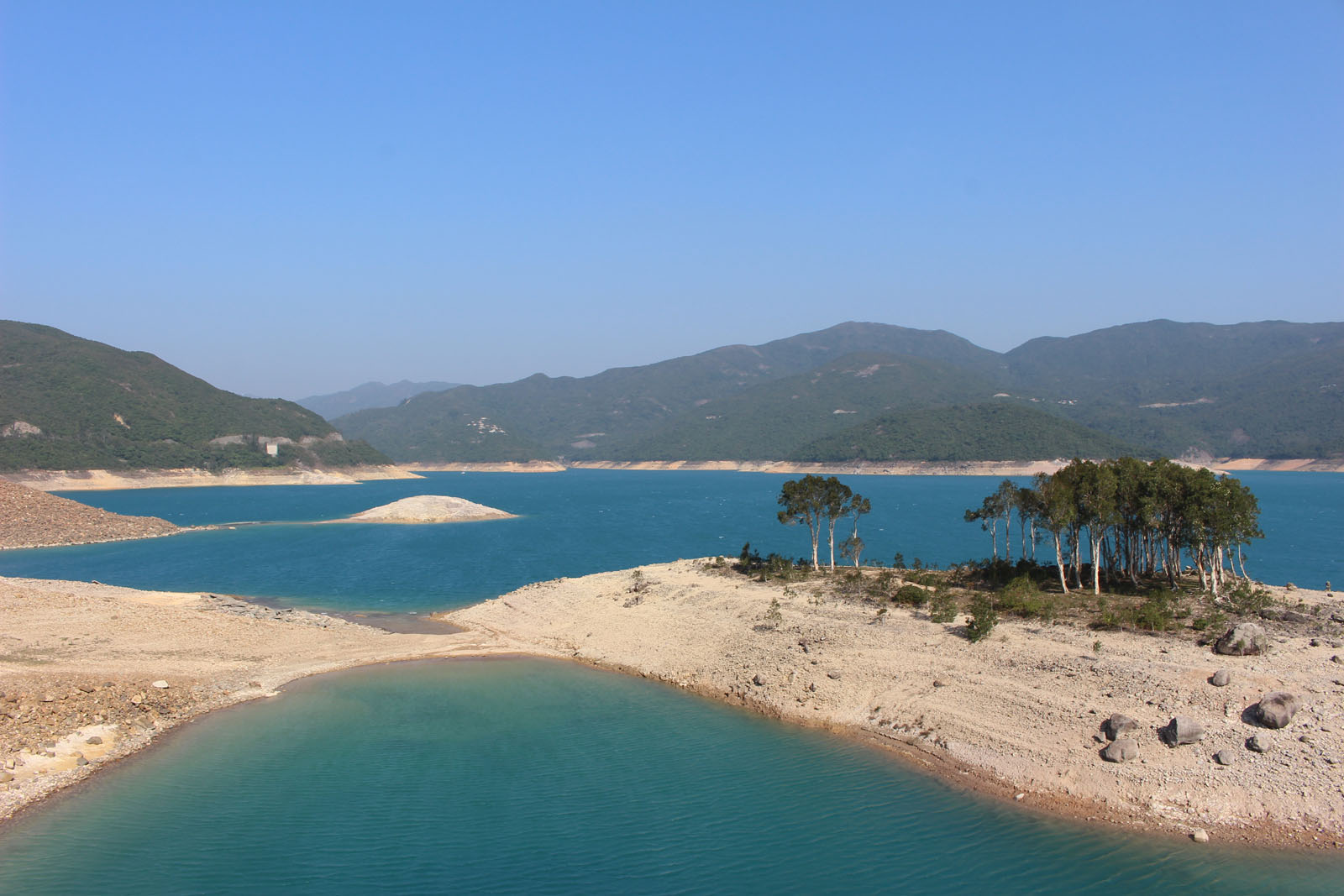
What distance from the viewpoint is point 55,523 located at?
63500mm

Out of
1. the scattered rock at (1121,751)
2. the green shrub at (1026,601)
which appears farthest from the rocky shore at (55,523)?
the scattered rock at (1121,751)

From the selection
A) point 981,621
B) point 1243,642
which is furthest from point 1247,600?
point 981,621

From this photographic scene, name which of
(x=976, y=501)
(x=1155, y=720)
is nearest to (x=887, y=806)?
(x=1155, y=720)

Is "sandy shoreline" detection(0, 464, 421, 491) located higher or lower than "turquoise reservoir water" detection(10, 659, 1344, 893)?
higher

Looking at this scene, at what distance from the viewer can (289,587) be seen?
139ft

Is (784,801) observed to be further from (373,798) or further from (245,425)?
(245,425)

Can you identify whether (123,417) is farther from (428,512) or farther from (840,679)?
(840,679)

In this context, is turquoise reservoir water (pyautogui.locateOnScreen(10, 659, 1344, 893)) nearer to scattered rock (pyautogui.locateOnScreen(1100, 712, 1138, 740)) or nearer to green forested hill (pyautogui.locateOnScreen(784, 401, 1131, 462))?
scattered rock (pyautogui.locateOnScreen(1100, 712, 1138, 740))

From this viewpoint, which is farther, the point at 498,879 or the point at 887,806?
the point at 887,806

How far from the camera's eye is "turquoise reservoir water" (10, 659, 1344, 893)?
12438mm

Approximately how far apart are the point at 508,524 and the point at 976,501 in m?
60.8

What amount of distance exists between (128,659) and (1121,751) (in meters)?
27.0

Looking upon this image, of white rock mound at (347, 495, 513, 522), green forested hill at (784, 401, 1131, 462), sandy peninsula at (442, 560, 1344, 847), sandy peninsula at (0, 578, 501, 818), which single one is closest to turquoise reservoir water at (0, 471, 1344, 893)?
sandy peninsula at (442, 560, 1344, 847)

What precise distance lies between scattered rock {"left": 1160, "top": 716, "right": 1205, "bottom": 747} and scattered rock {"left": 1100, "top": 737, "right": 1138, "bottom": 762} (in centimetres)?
62
